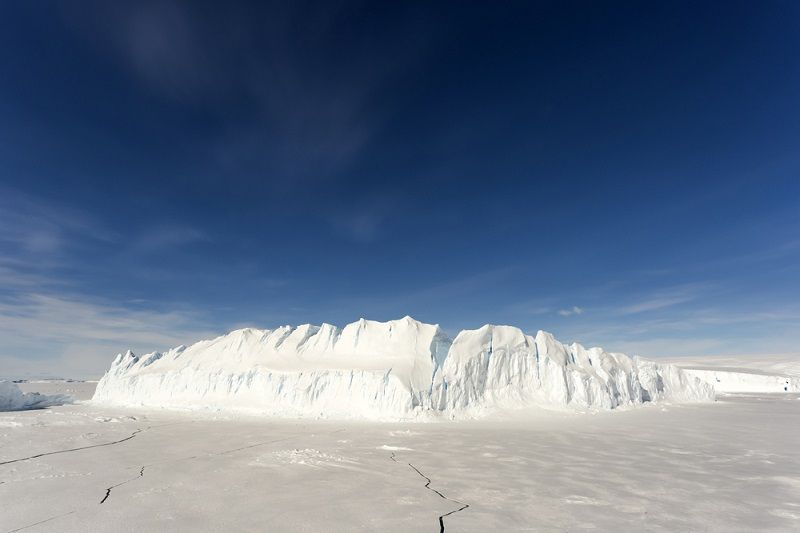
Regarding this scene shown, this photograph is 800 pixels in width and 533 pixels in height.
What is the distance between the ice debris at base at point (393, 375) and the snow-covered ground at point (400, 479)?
5996 mm

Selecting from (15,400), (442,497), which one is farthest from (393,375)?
(15,400)

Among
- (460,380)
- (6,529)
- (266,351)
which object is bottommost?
(6,529)

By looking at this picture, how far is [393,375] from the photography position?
23.6m

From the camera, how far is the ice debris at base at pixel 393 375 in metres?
23.8

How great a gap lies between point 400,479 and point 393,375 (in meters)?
14.2

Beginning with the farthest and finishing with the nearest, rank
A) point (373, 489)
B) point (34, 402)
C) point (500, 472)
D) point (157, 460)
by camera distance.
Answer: point (34, 402), point (157, 460), point (500, 472), point (373, 489)

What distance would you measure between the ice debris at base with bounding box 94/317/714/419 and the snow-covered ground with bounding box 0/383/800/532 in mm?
5996

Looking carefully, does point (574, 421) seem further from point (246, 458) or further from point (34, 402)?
point (34, 402)

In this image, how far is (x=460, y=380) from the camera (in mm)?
24094

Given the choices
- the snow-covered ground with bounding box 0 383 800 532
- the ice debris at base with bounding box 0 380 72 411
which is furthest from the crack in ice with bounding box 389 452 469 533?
the ice debris at base with bounding box 0 380 72 411

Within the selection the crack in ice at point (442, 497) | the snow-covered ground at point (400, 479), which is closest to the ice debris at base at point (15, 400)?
the snow-covered ground at point (400, 479)

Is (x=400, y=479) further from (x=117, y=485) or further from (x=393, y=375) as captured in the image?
(x=393, y=375)

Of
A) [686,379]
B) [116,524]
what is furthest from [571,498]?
[686,379]

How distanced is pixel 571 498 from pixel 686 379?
127ft
